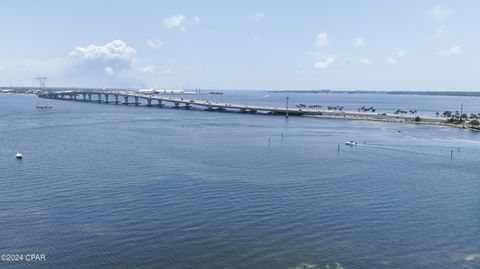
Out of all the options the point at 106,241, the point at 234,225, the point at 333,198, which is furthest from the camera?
the point at 333,198

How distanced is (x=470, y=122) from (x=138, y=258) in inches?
5041

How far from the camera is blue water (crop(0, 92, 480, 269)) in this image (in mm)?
33094

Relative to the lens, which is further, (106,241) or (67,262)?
(106,241)

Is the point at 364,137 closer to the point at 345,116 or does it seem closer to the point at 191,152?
the point at 191,152

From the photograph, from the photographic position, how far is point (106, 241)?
3425 centimetres

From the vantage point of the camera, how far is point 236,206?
43.6m

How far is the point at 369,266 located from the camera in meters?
31.8

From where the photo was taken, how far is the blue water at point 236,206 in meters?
33.1

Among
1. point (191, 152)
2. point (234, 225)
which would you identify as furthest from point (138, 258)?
point (191, 152)

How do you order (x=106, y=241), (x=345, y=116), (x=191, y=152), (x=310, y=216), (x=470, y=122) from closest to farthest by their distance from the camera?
1. (x=106, y=241)
2. (x=310, y=216)
3. (x=191, y=152)
4. (x=470, y=122)
5. (x=345, y=116)

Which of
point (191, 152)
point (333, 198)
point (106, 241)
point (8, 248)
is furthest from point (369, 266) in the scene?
point (191, 152)

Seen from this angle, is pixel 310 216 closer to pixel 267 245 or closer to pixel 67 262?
pixel 267 245

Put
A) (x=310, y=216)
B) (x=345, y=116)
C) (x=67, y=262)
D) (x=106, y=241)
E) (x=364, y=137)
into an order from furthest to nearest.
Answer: (x=345, y=116), (x=364, y=137), (x=310, y=216), (x=106, y=241), (x=67, y=262)

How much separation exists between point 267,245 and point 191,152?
136 ft
